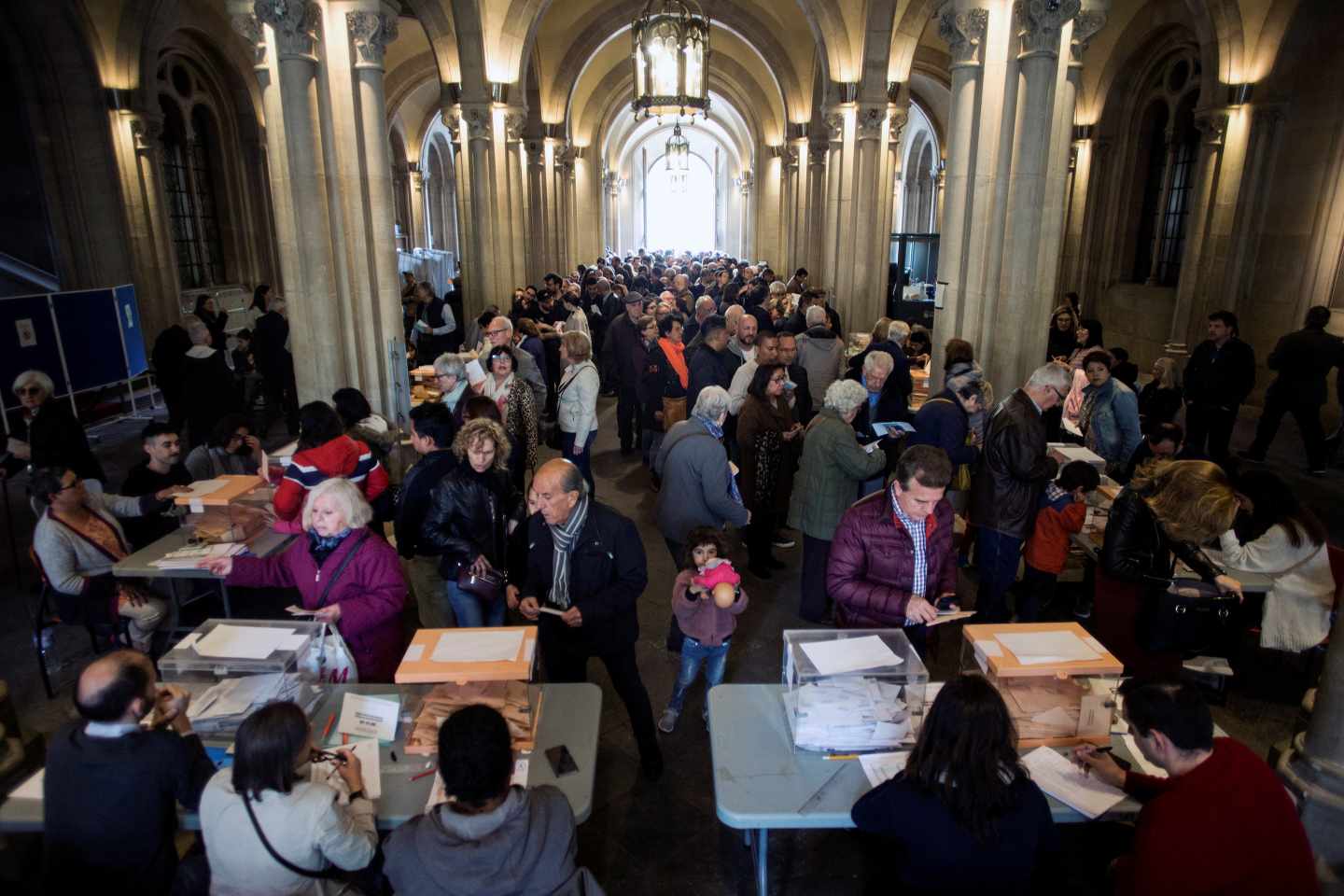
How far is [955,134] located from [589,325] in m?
7.20

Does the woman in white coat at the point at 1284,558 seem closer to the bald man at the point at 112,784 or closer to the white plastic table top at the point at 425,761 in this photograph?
the white plastic table top at the point at 425,761

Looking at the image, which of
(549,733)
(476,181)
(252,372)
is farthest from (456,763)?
(476,181)

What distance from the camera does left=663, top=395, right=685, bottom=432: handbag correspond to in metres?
7.65

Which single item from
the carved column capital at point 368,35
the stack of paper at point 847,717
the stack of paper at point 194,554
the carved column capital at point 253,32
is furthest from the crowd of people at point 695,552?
the carved column capital at point 253,32

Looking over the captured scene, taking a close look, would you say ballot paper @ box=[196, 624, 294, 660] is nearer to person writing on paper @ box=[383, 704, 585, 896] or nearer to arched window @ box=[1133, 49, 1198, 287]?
person writing on paper @ box=[383, 704, 585, 896]

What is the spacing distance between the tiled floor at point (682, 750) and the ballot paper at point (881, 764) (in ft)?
0.99

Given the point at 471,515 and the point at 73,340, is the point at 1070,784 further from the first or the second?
the point at 73,340

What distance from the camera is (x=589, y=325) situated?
1332 cm

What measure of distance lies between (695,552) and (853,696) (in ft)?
3.83

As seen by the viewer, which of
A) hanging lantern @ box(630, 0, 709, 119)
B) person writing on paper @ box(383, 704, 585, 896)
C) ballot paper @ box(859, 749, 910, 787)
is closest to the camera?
person writing on paper @ box(383, 704, 585, 896)

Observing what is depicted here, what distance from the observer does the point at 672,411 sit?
7.66 metres

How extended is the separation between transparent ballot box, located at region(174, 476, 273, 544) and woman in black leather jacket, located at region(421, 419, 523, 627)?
1473 millimetres

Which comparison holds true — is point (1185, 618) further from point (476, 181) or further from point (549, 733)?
point (476, 181)

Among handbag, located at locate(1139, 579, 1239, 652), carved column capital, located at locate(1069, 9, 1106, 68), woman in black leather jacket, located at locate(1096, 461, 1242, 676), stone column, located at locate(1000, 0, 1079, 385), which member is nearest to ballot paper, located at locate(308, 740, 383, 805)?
woman in black leather jacket, located at locate(1096, 461, 1242, 676)
